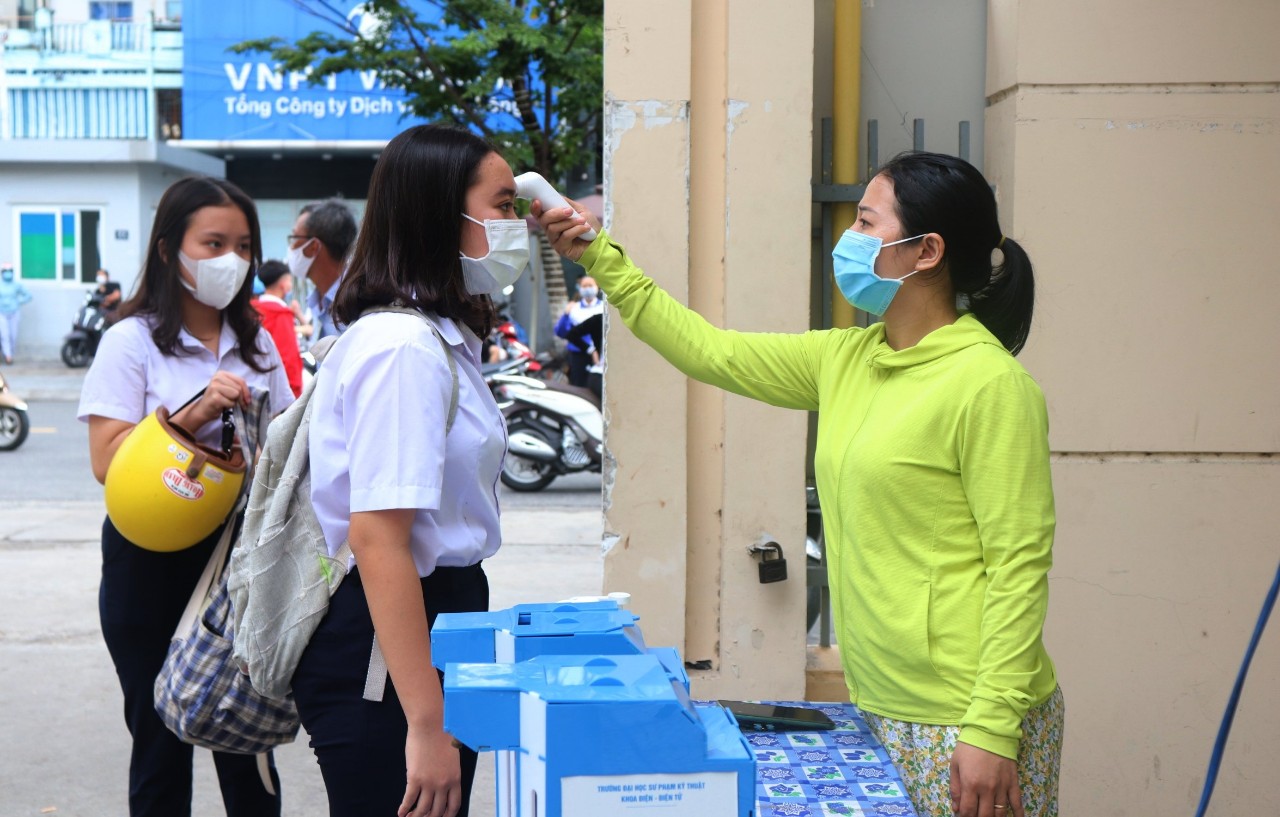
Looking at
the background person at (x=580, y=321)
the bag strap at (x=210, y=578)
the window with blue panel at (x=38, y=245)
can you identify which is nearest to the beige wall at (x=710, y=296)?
the bag strap at (x=210, y=578)

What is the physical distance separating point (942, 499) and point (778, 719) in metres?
0.48

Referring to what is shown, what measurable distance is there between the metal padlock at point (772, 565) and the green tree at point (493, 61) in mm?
11860

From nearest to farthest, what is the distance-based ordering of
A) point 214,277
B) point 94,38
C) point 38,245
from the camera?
1. point 214,277
2. point 38,245
3. point 94,38

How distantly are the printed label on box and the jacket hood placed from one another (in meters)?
0.96

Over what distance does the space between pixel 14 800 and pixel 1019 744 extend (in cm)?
349

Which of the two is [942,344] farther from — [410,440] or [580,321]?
[580,321]

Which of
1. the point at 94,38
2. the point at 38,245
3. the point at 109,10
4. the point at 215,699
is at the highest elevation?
the point at 109,10

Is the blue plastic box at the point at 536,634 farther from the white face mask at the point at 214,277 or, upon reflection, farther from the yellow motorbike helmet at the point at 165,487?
the white face mask at the point at 214,277

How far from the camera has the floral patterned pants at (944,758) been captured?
6.86 feet

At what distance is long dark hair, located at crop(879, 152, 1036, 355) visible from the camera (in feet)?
7.27

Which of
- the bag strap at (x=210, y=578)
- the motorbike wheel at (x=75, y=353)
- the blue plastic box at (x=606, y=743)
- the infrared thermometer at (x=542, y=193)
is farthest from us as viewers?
the motorbike wheel at (x=75, y=353)

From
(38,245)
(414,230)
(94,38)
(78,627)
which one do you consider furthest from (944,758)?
(94,38)

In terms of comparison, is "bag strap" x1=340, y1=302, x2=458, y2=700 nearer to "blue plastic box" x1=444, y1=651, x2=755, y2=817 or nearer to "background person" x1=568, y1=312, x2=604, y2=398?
"blue plastic box" x1=444, y1=651, x2=755, y2=817

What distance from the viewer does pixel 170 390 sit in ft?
10.7
